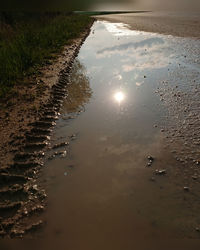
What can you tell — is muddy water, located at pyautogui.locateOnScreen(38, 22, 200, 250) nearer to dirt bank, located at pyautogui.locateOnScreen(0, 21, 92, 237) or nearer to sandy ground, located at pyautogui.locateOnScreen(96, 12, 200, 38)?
dirt bank, located at pyautogui.locateOnScreen(0, 21, 92, 237)

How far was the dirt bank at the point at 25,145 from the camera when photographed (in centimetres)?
232

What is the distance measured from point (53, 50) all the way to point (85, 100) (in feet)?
16.8

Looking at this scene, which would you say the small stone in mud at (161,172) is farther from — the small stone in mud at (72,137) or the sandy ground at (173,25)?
the sandy ground at (173,25)

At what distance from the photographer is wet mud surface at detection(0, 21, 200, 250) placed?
2178 millimetres

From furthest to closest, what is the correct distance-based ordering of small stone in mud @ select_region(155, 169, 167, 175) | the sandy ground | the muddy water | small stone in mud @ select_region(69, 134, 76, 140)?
1. the sandy ground
2. small stone in mud @ select_region(69, 134, 76, 140)
3. small stone in mud @ select_region(155, 169, 167, 175)
4. the muddy water

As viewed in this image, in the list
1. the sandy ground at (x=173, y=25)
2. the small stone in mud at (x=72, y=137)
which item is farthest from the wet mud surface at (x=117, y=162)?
the sandy ground at (x=173, y=25)

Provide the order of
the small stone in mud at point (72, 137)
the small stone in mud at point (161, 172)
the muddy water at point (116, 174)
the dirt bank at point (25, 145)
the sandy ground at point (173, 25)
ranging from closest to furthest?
the muddy water at point (116, 174) < the dirt bank at point (25, 145) < the small stone in mud at point (161, 172) < the small stone in mud at point (72, 137) < the sandy ground at point (173, 25)

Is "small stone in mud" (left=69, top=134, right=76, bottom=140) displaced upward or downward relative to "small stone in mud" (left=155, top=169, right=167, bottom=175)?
upward

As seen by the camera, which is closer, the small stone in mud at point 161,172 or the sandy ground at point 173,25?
the small stone in mud at point 161,172

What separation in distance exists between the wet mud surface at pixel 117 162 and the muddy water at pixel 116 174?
0.01m

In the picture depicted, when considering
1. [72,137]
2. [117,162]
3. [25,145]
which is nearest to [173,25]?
[72,137]

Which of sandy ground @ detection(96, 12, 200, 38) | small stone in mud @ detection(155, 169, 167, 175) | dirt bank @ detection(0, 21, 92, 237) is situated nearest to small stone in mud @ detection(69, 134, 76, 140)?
dirt bank @ detection(0, 21, 92, 237)

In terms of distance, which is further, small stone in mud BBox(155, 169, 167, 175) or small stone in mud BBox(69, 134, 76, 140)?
small stone in mud BBox(69, 134, 76, 140)

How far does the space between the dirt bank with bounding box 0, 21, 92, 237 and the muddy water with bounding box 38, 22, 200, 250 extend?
6.8 inches
